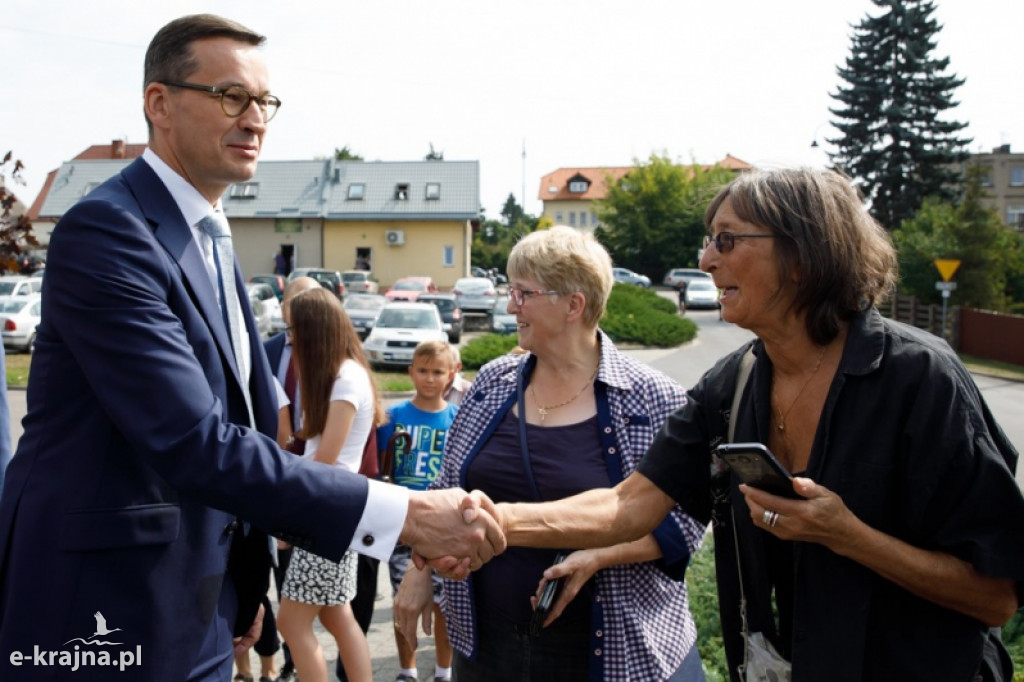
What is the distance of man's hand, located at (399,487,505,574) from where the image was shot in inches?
106

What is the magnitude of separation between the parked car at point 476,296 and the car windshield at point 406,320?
1287cm

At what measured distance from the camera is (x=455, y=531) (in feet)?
8.93

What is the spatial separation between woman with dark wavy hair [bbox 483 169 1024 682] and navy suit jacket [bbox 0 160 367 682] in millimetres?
1208

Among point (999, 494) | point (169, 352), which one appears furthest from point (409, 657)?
point (999, 494)

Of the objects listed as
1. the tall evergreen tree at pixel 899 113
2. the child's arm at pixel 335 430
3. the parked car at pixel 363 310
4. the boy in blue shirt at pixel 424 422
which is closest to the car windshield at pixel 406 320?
the parked car at pixel 363 310

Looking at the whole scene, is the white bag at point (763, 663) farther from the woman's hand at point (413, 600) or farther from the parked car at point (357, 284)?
the parked car at point (357, 284)

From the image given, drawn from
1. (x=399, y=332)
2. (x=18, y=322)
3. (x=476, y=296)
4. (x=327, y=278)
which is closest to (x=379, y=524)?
(x=399, y=332)

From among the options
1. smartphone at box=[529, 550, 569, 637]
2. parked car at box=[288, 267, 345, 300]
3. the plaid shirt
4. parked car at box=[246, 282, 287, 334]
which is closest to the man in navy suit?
smartphone at box=[529, 550, 569, 637]

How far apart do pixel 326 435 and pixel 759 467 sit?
120 inches

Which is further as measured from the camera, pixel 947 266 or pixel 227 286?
pixel 947 266

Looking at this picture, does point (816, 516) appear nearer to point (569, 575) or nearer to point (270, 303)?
point (569, 575)

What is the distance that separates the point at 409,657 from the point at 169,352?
3.23 meters

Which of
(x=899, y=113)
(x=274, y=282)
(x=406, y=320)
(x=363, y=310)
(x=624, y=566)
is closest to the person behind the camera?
(x=624, y=566)

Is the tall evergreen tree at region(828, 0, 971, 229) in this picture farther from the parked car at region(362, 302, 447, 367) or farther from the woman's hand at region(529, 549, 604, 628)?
the woman's hand at region(529, 549, 604, 628)
